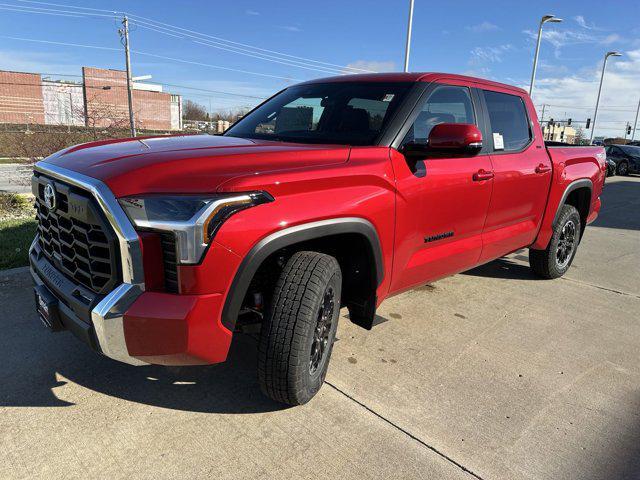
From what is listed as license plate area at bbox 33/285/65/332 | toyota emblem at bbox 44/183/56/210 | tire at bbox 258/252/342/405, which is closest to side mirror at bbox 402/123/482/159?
tire at bbox 258/252/342/405

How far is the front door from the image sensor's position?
2.96 metres

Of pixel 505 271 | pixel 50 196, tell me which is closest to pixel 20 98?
pixel 505 271

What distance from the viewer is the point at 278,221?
7.21 feet

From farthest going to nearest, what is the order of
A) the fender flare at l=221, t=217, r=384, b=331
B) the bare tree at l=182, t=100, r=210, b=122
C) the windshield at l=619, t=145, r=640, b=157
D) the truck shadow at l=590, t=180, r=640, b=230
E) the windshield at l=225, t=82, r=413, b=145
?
the bare tree at l=182, t=100, r=210, b=122, the windshield at l=619, t=145, r=640, b=157, the truck shadow at l=590, t=180, r=640, b=230, the windshield at l=225, t=82, r=413, b=145, the fender flare at l=221, t=217, r=384, b=331

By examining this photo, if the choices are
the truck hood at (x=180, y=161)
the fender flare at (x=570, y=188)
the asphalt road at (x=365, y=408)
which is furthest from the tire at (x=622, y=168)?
the truck hood at (x=180, y=161)

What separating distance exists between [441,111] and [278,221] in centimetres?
183

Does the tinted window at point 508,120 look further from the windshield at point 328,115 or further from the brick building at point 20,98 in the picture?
the brick building at point 20,98

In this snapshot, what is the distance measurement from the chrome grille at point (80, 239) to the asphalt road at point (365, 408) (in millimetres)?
794

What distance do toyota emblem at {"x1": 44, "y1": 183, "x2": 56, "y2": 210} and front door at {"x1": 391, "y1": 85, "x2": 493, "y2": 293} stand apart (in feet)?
6.03

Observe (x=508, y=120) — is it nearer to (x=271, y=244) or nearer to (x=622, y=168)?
(x=271, y=244)

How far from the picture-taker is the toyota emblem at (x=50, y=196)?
2400mm

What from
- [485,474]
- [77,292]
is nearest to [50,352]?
[77,292]

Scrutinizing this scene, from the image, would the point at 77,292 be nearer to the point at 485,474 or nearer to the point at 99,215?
the point at 99,215

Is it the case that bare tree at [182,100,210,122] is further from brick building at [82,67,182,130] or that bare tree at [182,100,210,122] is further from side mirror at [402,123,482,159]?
side mirror at [402,123,482,159]
